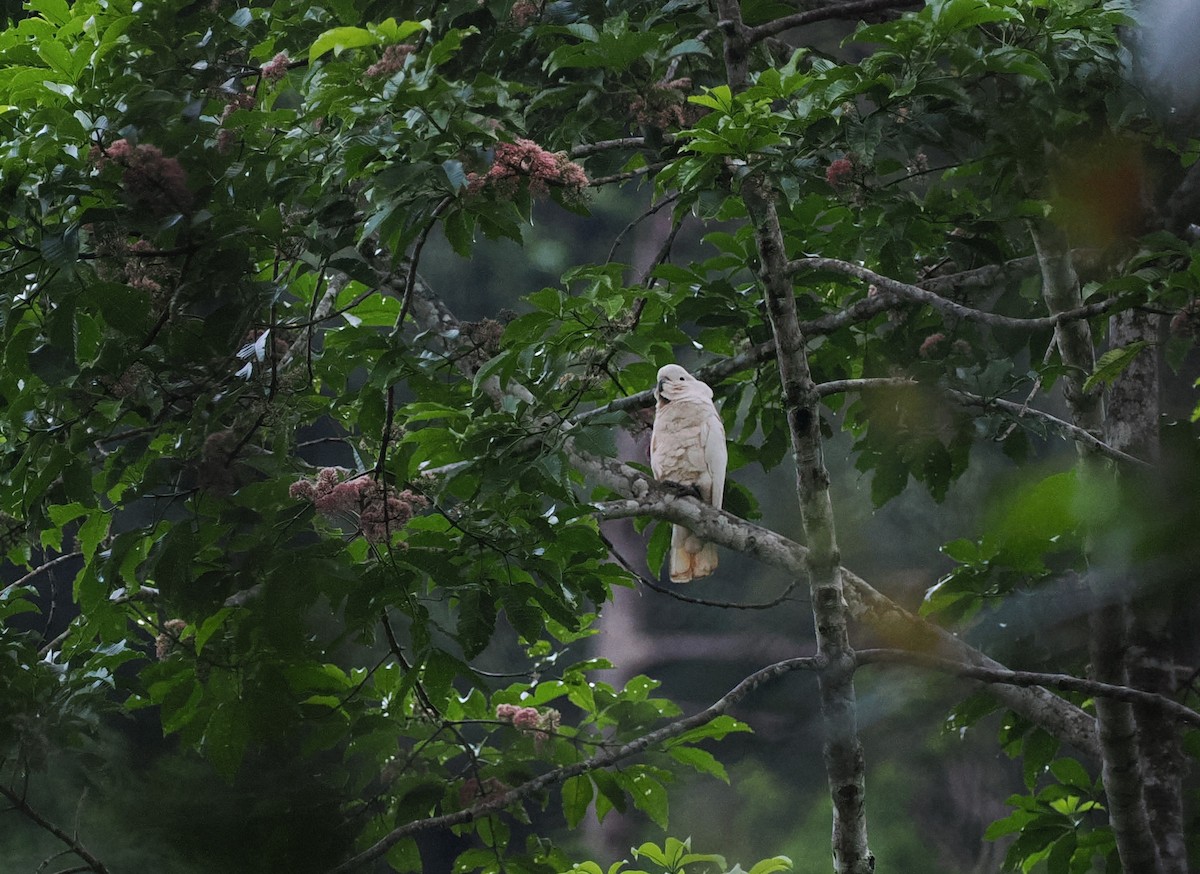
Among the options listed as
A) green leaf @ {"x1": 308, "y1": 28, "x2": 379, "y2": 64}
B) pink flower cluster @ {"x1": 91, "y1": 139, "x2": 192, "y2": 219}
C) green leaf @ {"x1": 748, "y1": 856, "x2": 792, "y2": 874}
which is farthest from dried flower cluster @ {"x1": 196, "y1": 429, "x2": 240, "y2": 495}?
green leaf @ {"x1": 748, "y1": 856, "x2": 792, "y2": 874}

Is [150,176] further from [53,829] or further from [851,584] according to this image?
[851,584]

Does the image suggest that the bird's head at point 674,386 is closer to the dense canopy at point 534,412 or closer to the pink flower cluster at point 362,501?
the dense canopy at point 534,412

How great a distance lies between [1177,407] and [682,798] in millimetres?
628

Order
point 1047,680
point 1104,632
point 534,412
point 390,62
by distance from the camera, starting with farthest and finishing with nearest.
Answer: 1. point 534,412
2. point 390,62
3. point 1047,680
4. point 1104,632

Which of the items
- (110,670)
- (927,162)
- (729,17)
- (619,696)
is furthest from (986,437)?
(110,670)

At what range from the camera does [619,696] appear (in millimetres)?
1034

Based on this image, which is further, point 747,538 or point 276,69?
point 747,538

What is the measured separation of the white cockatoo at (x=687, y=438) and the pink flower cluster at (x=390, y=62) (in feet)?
1.20

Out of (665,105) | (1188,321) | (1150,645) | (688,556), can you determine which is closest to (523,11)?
(665,105)

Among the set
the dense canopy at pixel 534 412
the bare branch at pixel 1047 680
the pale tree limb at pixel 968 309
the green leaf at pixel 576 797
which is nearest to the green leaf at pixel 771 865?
the dense canopy at pixel 534 412

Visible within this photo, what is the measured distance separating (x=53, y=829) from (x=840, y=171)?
632mm

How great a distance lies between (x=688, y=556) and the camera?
102 centimetres

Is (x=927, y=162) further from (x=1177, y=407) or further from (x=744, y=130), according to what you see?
(x=1177, y=407)

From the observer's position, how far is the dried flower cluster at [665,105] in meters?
0.86
